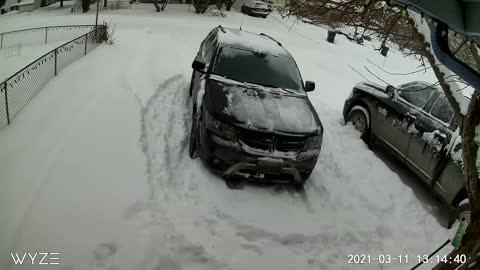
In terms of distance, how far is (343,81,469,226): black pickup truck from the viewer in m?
5.36

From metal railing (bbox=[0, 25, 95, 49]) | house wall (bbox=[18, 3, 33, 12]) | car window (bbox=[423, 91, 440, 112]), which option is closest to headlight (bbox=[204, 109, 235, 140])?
metal railing (bbox=[0, 25, 95, 49])

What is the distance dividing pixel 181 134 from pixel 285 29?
61.1 feet

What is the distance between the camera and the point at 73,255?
11.4ft

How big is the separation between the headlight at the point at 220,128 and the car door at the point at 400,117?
120 inches

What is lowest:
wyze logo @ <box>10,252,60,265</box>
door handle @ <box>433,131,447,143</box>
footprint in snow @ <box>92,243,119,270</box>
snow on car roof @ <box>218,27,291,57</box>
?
footprint in snow @ <box>92,243,119,270</box>

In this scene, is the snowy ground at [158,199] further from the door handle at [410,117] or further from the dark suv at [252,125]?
the door handle at [410,117]

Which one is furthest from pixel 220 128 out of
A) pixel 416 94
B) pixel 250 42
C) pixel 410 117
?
pixel 416 94

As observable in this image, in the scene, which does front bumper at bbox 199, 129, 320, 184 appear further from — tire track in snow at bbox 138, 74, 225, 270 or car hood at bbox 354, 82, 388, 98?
car hood at bbox 354, 82, 388, 98

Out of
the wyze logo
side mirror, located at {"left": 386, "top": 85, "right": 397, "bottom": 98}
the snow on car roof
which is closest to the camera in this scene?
the wyze logo

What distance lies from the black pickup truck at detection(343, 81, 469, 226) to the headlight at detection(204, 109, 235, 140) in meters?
2.42

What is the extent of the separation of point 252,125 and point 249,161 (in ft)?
1.48

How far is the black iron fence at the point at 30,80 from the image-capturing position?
5.03 meters

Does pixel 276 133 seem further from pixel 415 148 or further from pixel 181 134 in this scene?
pixel 415 148

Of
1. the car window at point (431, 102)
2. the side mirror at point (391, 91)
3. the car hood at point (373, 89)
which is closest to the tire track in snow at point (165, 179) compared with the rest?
the car hood at point (373, 89)
